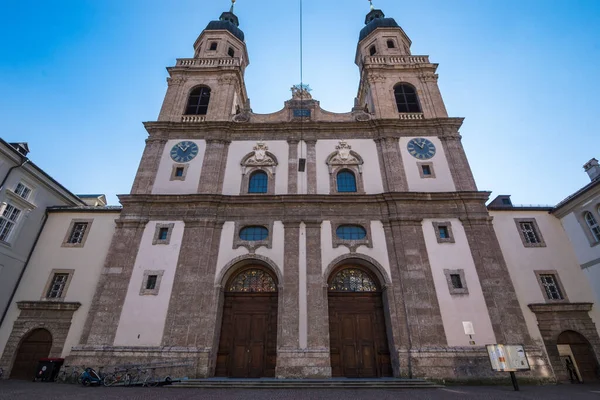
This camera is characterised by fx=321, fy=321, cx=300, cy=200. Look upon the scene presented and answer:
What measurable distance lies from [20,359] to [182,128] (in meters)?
15.8

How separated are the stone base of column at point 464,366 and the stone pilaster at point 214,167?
45.9 ft

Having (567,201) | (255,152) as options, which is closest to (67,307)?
(255,152)

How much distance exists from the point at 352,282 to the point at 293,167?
8.11 meters

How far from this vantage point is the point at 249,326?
1686 centimetres

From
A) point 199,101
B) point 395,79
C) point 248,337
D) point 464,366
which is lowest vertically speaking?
point 464,366

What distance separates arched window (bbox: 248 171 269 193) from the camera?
20.6 meters

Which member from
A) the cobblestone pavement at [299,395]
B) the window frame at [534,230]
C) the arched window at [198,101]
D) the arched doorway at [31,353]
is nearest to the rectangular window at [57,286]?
the arched doorway at [31,353]

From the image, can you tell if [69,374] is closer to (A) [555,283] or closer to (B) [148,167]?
(B) [148,167]

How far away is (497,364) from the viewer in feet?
40.8

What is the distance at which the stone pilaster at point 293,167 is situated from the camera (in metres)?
20.1

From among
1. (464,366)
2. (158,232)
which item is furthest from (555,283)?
(158,232)

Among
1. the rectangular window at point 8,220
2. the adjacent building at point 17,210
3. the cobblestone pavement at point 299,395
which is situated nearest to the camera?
the cobblestone pavement at point 299,395

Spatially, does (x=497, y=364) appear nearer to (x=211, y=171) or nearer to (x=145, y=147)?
(x=211, y=171)

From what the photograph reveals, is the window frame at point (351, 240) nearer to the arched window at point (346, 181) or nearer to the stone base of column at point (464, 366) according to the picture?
the arched window at point (346, 181)
